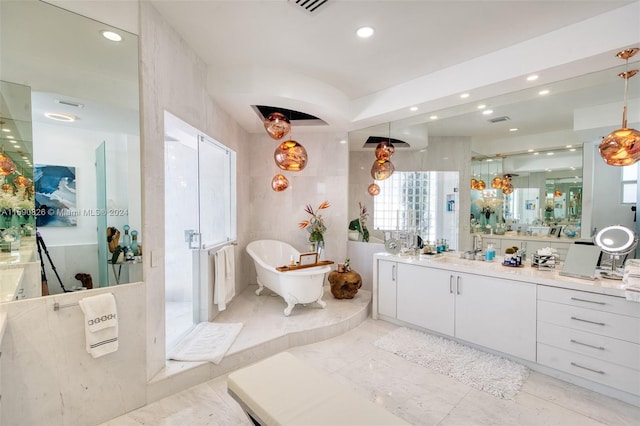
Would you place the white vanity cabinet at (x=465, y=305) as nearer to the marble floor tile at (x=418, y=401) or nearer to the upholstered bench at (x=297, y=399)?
the marble floor tile at (x=418, y=401)

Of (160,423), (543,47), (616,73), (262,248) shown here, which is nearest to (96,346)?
(160,423)

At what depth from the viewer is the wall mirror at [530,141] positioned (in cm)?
294

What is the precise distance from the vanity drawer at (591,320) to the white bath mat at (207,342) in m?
3.13

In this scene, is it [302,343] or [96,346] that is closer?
[96,346]

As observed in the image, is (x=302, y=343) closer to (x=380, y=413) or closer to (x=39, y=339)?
(x=380, y=413)

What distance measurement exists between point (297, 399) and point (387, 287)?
2.54m

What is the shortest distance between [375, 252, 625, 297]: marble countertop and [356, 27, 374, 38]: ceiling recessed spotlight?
265cm

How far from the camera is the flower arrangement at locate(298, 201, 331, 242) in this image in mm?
4766

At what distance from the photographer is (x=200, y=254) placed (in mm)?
3510

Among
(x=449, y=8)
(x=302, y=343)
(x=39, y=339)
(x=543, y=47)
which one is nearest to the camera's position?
Result: (x=39, y=339)

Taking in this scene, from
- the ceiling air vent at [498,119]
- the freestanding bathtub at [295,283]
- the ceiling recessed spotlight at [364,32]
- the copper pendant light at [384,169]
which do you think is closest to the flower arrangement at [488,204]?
the ceiling air vent at [498,119]

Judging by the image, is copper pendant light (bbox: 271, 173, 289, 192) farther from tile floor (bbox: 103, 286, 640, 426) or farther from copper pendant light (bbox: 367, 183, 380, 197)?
tile floor (bbox: 103, 286, 640, 426)

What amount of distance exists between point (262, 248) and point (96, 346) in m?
2.88

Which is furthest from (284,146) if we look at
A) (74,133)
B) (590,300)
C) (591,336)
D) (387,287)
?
(591,336)
